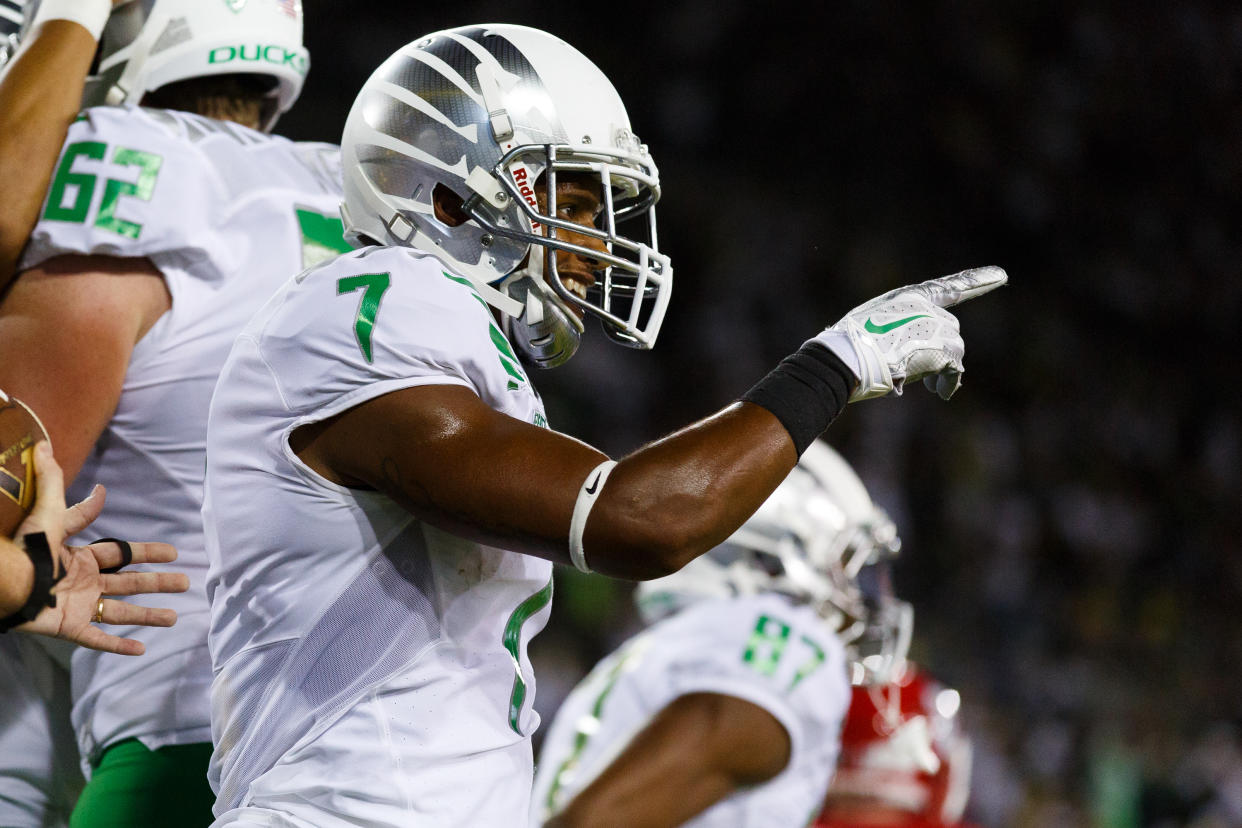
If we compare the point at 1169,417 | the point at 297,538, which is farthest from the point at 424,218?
the point at 1169,417

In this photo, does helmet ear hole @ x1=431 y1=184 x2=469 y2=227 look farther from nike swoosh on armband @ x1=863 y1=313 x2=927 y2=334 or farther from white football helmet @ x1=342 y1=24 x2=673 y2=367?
nike swoosh on armband @ x1=863 y1=313 x2=927 y2=334

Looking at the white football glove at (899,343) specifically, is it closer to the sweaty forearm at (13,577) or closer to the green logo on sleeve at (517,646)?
the green logo on sleeve at (517,646)

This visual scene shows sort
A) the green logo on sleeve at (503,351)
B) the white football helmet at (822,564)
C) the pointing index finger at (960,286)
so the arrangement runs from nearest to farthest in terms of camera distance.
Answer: the green logo on sleeve at (503,351) < the pointing index finger at (960,286) < the white football helmet at (822,564)

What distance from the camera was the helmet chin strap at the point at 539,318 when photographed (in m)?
2.06

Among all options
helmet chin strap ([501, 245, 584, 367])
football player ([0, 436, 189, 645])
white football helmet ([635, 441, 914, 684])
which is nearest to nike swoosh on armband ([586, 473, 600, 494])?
helmet chin strap ([501, 245, 584, 367])

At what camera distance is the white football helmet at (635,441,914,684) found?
12.4ft

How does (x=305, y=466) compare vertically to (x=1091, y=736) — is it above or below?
above

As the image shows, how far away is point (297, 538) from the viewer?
1.79m

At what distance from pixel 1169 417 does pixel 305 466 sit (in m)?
9.77

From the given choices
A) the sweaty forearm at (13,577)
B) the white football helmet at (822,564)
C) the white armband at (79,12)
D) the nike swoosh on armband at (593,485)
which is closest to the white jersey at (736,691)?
the white football helmet at (822,564)

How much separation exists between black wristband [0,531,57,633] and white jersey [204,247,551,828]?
9.3 inches

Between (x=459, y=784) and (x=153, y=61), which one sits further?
(x=153, y=61)

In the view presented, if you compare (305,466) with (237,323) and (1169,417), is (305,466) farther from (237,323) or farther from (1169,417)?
(1169,417)

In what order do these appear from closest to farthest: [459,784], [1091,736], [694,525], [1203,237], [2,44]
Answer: [694,525], [459,784], [2,44], [1091,736], [1203,237]
